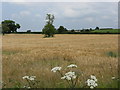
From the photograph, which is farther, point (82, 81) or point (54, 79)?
point (54, 79)

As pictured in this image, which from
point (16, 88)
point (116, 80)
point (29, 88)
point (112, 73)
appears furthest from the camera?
point (112, 73)

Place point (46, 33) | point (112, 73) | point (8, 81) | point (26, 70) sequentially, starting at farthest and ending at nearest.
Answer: point (46, 33) < point (26, 70) < point (112, 73) < point (8, 81)


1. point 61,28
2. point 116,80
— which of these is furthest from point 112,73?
point 61,28

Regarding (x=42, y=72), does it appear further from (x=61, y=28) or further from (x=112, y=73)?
(x=61, y=28)

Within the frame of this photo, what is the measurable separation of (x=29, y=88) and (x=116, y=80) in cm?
205

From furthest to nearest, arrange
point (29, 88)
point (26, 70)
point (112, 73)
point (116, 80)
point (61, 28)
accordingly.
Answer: point (61, 28)
point (26, 70)
point (112, 73)
point (116, 80)
point (29, 88)

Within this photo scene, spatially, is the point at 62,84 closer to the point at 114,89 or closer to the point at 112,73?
the point at 114,89

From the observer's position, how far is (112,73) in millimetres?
5895

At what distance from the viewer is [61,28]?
11875 centimetres

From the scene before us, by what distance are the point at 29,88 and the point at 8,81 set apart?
1330mm

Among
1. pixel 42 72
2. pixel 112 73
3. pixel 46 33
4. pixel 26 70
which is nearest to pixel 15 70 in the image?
pixel 26 70

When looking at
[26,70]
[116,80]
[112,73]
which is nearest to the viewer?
[116,80]

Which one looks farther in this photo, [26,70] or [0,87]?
[26,70]

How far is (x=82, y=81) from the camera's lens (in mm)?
4906
